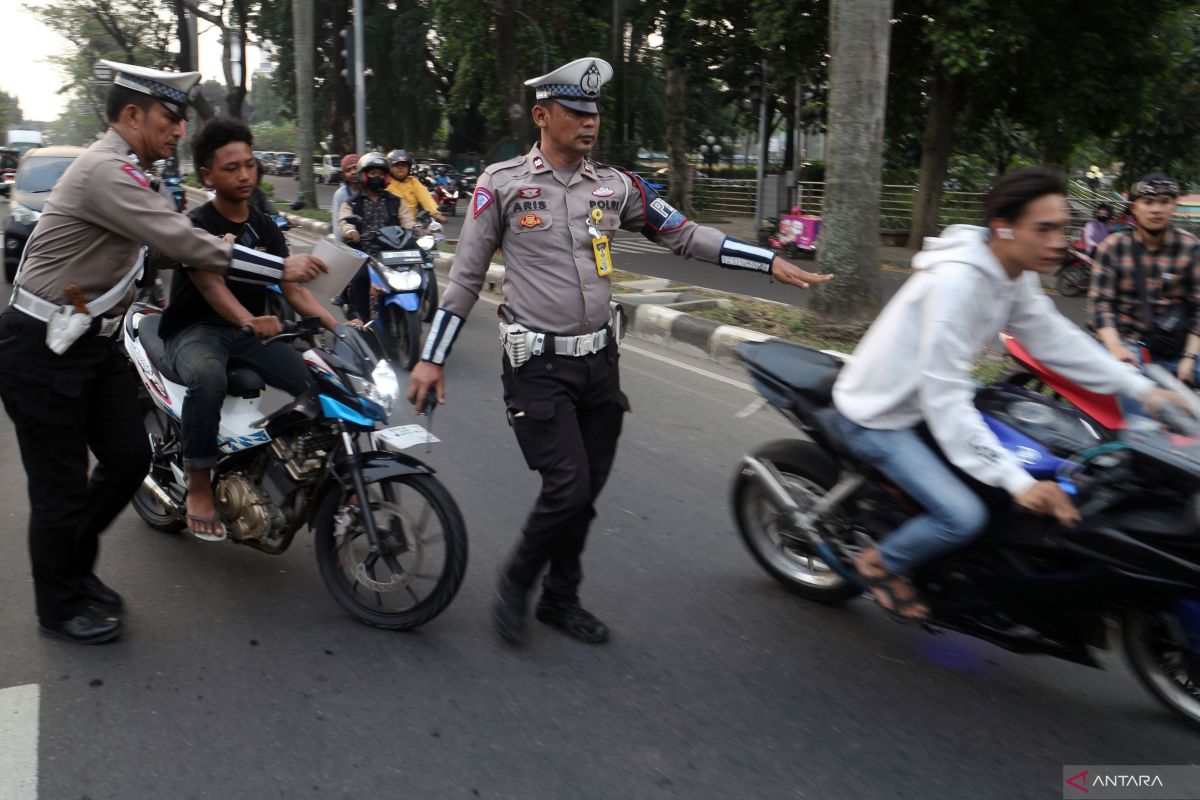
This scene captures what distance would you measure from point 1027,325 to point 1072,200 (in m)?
22.6

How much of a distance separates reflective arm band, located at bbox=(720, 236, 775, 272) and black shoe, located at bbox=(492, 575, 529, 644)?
129cm

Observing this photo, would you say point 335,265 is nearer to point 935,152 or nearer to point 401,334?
point 401,334

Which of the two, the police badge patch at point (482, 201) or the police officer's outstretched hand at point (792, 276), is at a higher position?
the police badge patch at point (482, 201)

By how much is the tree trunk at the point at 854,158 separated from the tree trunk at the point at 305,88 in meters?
16.6

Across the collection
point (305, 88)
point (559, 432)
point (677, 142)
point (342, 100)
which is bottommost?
point (559, 432)

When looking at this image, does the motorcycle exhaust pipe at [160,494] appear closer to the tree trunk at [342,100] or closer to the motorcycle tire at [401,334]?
the motorcycle tire at [401,334]

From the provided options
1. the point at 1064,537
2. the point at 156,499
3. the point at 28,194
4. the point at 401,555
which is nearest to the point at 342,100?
the point at 28,194

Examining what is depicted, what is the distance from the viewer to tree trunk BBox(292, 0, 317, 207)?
23047mm

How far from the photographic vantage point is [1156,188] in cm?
475

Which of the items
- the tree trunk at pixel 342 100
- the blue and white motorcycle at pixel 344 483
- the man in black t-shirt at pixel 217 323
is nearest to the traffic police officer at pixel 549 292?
the blue and white motorcycle at pixel 344 483

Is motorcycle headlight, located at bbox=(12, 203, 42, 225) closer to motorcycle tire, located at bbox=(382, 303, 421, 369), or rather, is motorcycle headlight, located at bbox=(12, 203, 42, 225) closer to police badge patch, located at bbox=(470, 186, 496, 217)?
motorcycle tire, located at bbox=(382, 303, 421, 369)

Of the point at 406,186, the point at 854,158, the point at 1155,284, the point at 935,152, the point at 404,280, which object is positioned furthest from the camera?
the point at 935,152

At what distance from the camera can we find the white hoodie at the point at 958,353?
291 cm

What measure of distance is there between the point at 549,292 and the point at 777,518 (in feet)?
4.16
